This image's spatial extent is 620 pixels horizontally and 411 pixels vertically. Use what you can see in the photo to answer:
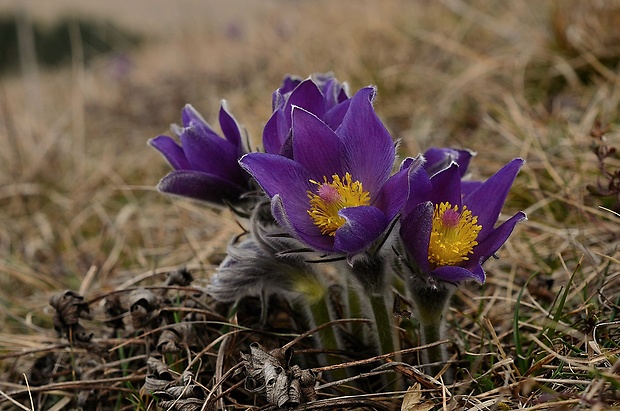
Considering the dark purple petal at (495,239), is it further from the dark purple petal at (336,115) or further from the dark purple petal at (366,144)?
the dark purple petal at (336,115)

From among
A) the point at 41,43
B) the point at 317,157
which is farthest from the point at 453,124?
the point at 41,43

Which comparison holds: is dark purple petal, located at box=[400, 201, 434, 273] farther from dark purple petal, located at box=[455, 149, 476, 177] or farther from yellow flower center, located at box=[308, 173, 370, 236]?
dark purple petal, located at box=[455, 149, 476, 177]

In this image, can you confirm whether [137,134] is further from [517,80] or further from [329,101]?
[329,101]

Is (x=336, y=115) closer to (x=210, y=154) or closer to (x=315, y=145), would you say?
(x=315, y=145)

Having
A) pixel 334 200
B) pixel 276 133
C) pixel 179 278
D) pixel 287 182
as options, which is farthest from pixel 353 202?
pixel 179 278

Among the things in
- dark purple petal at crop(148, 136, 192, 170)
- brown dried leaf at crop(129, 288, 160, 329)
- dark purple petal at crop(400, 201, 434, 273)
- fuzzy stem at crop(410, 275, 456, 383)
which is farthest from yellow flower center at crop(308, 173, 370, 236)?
brown dried leaf at crop(129, 288, 160, 329)

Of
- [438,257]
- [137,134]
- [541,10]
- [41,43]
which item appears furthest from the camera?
[41,43]
